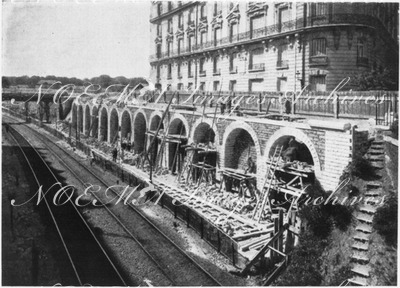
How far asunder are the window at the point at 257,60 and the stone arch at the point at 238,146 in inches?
550

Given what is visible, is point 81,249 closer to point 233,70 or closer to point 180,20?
point 233,70

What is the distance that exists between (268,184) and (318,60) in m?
16.0

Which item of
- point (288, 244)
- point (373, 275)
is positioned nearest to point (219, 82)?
point (288, 244)

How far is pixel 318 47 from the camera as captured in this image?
30234 millimetres

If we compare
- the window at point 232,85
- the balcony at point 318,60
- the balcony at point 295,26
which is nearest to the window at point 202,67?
the balcony at point 295,26

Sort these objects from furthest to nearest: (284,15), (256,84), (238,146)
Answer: (256,84), (284,15), (238,146)

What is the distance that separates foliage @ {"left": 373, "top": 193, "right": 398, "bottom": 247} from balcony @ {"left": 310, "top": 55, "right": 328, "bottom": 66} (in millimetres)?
20483

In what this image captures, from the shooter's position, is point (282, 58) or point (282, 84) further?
point (282, 84)

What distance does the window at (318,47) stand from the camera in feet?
98.6

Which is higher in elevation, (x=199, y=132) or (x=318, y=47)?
(x=318, y=47)

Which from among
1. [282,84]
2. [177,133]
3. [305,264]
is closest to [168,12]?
[282,84]

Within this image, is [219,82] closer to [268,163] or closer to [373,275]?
[268,163]

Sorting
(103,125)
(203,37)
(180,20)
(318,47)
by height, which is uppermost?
(180,20)

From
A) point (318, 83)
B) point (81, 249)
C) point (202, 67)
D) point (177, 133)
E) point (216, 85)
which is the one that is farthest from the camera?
point (202, 67)
